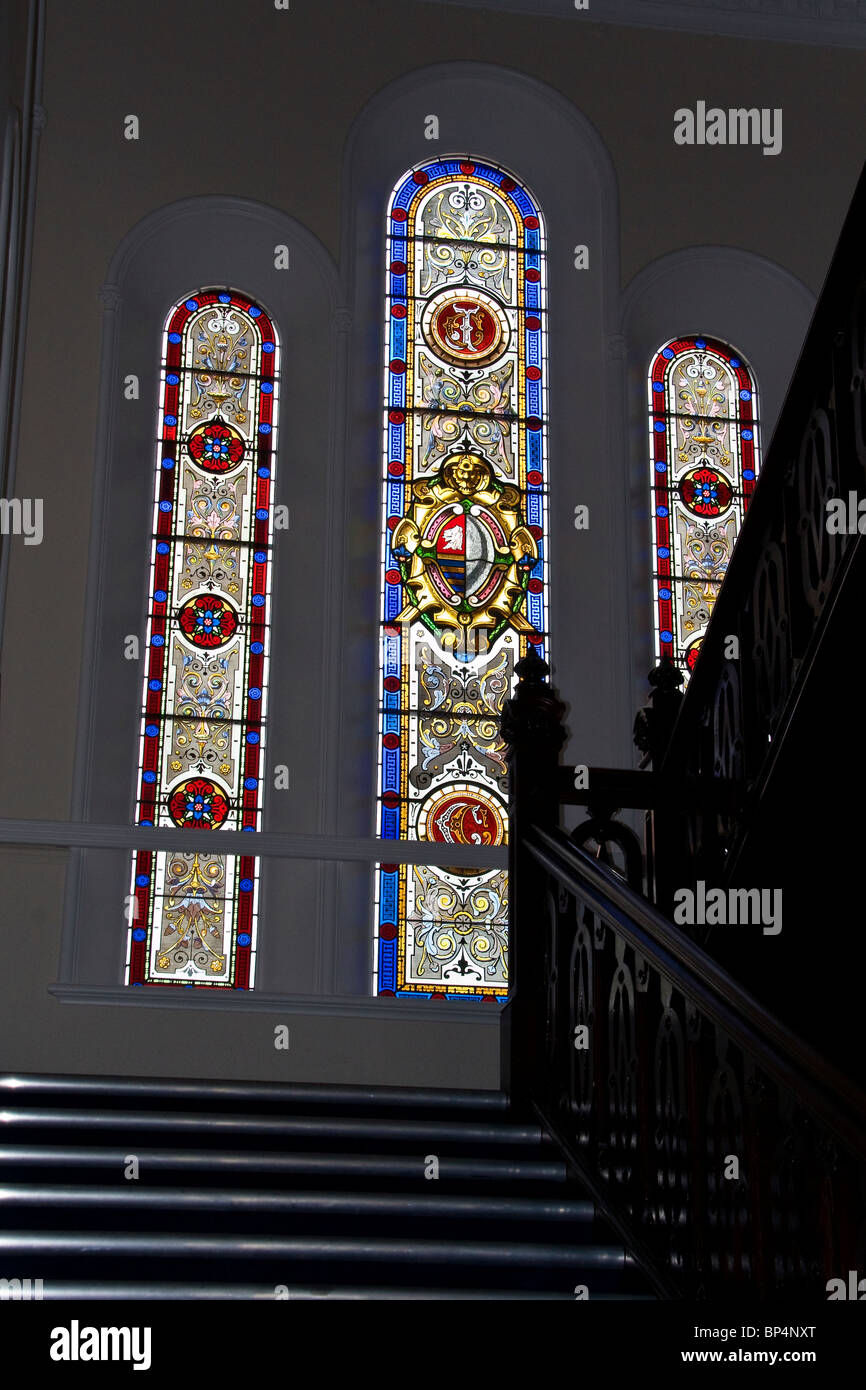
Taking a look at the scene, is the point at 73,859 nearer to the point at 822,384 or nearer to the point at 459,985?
the point at 459,985

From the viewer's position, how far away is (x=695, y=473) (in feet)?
28.6

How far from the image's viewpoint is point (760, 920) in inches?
191

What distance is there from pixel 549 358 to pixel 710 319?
0.92m

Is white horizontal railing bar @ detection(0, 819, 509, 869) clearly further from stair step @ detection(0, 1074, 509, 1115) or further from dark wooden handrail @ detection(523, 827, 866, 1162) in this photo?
dark wooden handrail @ detection(523, 827, 866, 1162)

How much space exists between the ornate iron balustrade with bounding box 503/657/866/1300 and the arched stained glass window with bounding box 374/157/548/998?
2.36 meters

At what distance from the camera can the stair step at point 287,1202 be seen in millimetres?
3732

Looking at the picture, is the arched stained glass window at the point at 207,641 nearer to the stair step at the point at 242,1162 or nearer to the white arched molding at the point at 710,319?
the white arched molding at the point at 710,319

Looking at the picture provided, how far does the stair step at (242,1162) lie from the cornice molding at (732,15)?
661 centimetres

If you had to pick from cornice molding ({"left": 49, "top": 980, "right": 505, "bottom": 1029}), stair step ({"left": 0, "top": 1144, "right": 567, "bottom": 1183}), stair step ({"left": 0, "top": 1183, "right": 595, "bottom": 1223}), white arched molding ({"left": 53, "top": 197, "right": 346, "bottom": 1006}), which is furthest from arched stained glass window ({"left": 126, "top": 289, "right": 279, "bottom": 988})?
stair step ({"left": 0, "top": 1183, "right": 595, "bottom": 1223})

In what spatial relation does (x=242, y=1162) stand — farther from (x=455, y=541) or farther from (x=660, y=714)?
(x=455, y=541)

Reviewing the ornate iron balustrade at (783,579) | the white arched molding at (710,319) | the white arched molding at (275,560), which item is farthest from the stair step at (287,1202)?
the white arched molding at (710,319)

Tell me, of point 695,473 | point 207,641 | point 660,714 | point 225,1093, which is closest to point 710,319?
point 695,473

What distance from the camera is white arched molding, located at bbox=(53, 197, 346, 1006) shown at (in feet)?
24.1
